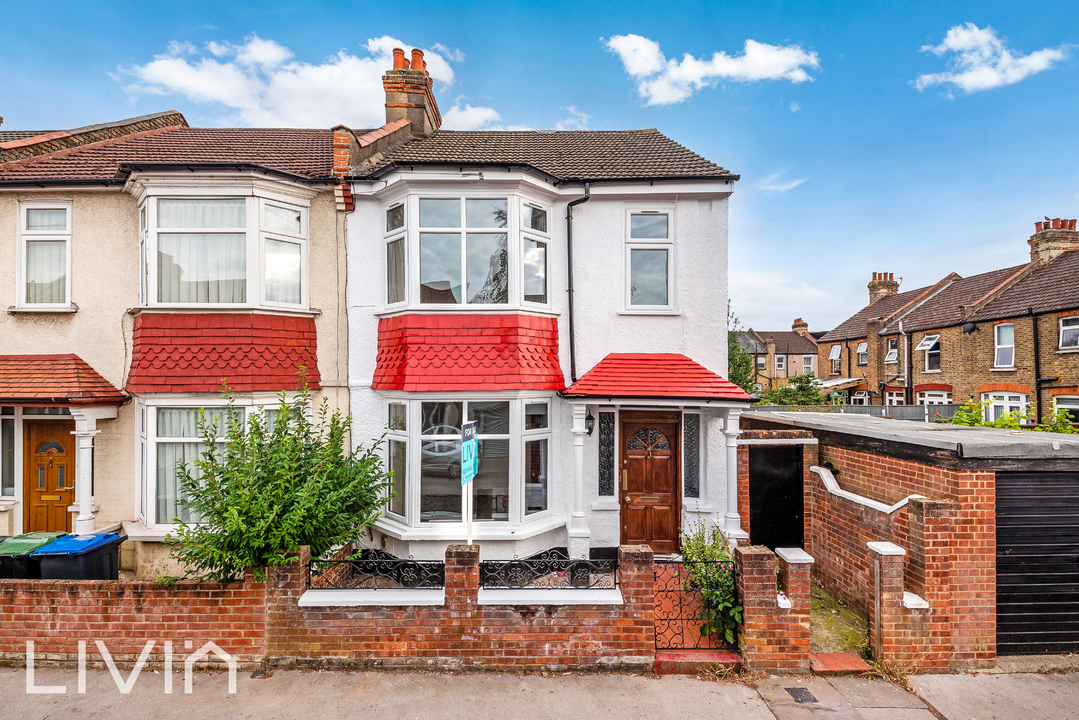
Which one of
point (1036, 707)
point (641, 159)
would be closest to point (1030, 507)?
point (1036, 707)

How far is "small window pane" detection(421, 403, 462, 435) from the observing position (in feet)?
23.4

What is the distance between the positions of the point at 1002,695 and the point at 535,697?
14.3 feet

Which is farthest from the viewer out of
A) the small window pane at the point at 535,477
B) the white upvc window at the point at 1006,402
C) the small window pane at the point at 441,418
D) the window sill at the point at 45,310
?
the white upvc window at the point at 1006,402

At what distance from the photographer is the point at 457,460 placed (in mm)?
7121

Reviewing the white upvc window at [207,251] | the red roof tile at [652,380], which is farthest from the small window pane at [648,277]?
the white upvc window at [207,251]

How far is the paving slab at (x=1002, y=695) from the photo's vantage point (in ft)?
13.5

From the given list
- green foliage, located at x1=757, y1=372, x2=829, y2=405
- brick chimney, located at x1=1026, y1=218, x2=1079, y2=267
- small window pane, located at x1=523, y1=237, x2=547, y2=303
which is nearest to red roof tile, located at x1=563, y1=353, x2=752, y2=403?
small window pane, located at x1=523, y1=237, x2=547, y2=303

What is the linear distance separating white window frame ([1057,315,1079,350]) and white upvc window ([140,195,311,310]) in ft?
78.6

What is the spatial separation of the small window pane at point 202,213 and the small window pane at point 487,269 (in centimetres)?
359

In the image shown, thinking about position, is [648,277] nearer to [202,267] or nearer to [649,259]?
[649,259]

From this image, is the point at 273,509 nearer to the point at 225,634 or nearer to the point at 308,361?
the point at 225,634

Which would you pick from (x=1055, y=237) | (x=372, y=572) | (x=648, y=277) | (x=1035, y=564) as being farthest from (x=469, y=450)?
(x=1055, y=237)

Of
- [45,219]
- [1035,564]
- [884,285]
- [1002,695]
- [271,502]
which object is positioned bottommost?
[1002,695]

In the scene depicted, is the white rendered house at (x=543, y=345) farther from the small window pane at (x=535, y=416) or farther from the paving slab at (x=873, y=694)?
the paving slab at (x=873, y=694)
